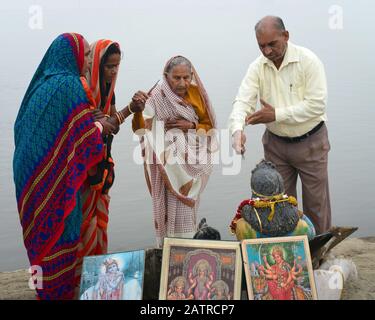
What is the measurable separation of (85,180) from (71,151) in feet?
1.04

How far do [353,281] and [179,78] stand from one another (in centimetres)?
186

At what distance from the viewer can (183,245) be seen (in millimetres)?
2908

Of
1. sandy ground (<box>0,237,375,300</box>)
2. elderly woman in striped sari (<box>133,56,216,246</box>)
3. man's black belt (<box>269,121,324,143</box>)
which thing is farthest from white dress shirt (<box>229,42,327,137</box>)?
sandy ground (<box>0,237,375,300</box>)

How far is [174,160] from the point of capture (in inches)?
160

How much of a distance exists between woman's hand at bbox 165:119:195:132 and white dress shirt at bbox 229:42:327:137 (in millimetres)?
371

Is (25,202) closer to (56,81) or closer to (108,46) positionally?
(56,81)

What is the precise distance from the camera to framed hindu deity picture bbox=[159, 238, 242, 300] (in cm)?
286

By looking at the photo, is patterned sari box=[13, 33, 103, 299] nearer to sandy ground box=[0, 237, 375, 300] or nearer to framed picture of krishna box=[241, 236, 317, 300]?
sandy ground box=[0, 237, 375, 300]

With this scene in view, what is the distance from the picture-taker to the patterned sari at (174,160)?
4.02 metres

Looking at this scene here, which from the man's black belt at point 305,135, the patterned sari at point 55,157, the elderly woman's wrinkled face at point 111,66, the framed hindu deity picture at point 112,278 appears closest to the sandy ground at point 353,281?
the patterned sari at point 55,157

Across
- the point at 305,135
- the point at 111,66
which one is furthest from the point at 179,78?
the point at 305,135

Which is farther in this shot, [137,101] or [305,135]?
[305,135]

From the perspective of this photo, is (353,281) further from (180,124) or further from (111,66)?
(111,66)

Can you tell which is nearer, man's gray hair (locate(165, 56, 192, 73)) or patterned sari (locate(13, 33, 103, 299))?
patterned sari (locate(13, 33, 103, 299))
